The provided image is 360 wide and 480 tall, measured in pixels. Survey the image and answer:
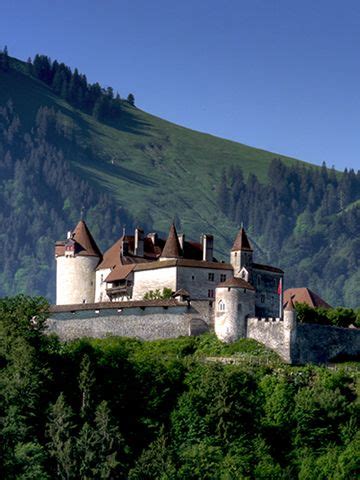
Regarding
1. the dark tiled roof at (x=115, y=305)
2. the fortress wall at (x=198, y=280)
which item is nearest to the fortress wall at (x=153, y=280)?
the fortress wall at (x=198, y=280)

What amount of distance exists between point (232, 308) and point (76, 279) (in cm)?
1767

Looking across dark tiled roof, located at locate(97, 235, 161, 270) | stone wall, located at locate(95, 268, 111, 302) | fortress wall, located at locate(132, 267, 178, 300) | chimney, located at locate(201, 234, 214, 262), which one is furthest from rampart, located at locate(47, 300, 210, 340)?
dark tiled roof, located at locate(97, 235, 161, 270)

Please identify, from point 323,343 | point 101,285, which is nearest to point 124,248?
point 101,285

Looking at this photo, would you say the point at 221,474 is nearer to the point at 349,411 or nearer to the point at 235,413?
the point at 235,413

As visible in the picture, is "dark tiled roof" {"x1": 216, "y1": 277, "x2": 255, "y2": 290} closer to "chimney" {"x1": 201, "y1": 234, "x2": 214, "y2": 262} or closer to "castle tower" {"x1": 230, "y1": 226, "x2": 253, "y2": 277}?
"castle tower" {"x1": 230, "y1": 226, "x2": 253, "y2": 277}

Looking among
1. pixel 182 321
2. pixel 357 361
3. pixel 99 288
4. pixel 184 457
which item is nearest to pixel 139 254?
pixel 99 288

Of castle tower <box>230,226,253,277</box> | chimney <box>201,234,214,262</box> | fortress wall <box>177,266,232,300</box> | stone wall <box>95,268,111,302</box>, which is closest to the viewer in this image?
fortress wall <box>177,266,232,300</box>

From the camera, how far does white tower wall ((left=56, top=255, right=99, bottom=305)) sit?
349ft

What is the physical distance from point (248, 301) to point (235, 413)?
10.9 m

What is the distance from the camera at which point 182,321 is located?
96.0 metres

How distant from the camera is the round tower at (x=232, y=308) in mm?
93938

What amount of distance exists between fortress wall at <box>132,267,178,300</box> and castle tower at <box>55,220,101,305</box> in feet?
18.3

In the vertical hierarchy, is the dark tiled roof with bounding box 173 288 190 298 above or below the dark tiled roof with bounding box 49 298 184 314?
Answer: above

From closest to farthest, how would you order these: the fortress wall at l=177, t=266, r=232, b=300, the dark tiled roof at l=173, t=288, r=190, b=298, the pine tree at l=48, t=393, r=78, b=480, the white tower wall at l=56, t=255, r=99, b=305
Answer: the pine tree at l=48, t=393, r=78, b=480, the dark tiled roof at l=173, t=288, r=190, b=298, the fortress wall at l=177, t=266, r=232, b=300, the white tower wall at l=56, t=255, r=99, b=305
